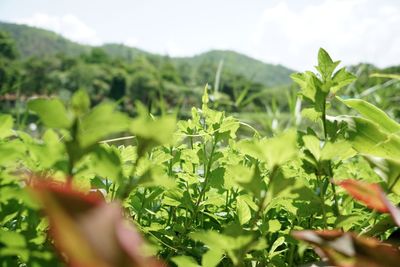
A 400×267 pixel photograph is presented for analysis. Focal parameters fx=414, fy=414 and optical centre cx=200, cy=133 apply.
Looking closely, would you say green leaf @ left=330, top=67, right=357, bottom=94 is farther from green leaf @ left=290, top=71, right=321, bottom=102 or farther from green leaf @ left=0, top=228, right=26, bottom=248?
green leaf @ left=0, top=228, right=26, bottom=248

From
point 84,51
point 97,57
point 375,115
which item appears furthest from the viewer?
point 84,51

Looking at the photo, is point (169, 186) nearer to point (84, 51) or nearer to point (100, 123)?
point (100, 123)

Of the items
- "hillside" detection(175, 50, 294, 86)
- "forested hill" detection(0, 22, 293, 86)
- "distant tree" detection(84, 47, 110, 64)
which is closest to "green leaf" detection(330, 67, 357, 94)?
"distant tree" detection(84, 47, 110, 64)

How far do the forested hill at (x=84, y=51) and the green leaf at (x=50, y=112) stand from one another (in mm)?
64222

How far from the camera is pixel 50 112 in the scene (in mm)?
218

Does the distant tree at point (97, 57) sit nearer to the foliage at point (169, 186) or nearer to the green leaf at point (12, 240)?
the foliage at point (169, 186)

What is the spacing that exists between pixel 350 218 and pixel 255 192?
9 centimetres

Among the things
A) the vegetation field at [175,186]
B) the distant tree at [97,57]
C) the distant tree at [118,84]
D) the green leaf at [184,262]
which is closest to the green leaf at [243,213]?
the vegetation field at [175,186]

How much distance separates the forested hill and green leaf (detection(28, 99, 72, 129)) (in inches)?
2528

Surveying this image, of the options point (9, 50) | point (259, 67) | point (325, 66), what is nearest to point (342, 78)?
point (325, 66)

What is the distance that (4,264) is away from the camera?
247mm

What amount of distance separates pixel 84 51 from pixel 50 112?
75794 millimetres

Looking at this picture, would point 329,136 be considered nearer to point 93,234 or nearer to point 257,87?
point 93,234

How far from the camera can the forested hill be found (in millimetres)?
70250
